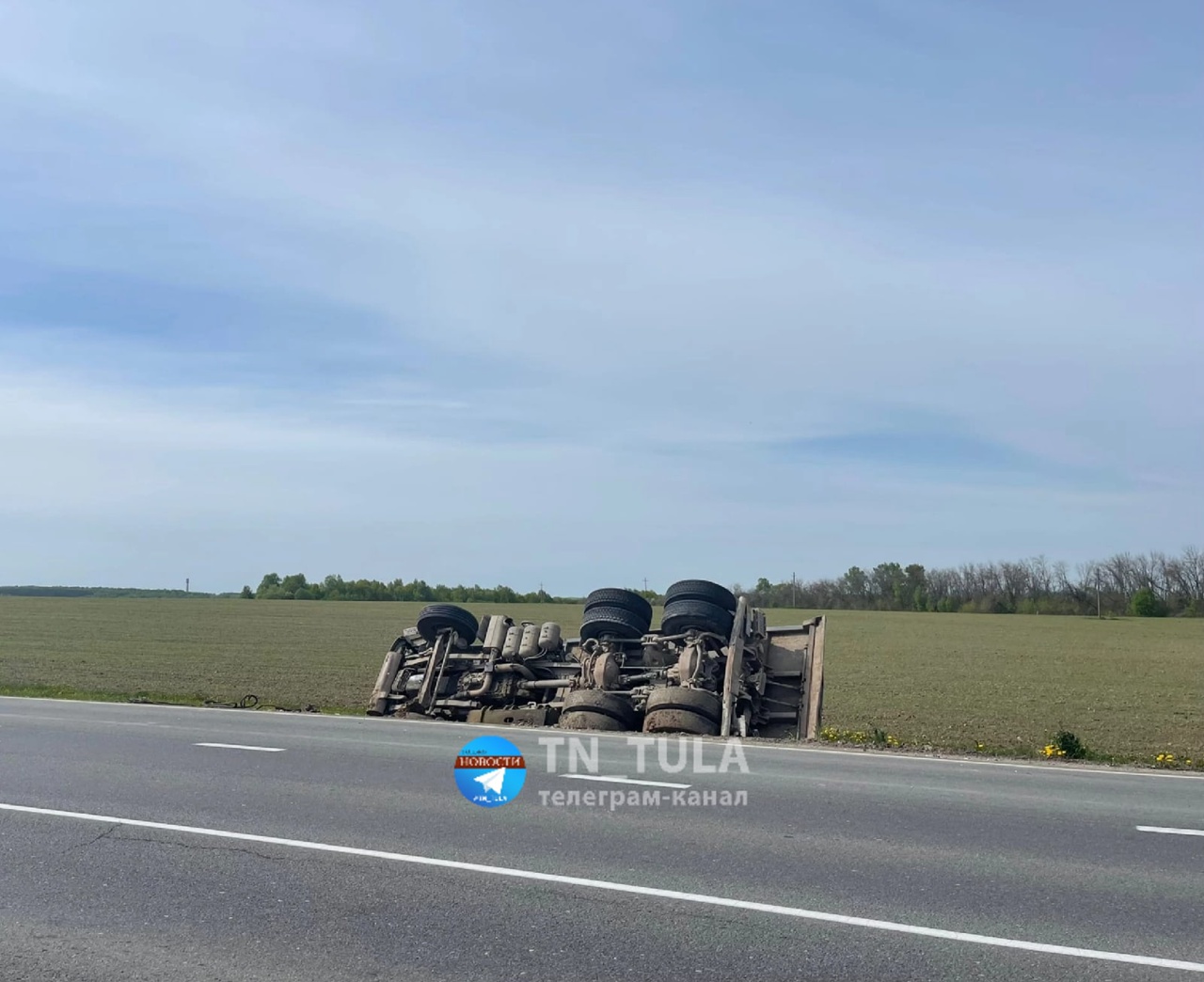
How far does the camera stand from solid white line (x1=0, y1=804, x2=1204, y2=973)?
587 centimetres

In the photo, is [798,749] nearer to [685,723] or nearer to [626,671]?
[685,723]

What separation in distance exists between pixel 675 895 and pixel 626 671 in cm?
976

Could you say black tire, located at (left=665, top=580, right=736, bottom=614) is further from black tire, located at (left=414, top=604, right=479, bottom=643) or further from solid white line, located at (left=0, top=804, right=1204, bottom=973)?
solid white line, located at (left=0, top=804, right=1204, bottom=973)

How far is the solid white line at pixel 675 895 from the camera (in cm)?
587

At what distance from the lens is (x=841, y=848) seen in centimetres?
813

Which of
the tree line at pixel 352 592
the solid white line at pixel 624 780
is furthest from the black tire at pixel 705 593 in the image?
the tree line at pixel 352 592

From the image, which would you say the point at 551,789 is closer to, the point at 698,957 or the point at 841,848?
the point at 841,848

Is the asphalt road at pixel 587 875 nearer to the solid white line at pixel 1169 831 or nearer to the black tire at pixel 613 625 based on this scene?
the solid white line at pixel 1169 831

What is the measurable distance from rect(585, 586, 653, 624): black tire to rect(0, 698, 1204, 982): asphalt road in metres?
5.60

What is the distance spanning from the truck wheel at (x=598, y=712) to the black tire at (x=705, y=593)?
194cm

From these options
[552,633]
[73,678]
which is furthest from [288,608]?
[552,633]

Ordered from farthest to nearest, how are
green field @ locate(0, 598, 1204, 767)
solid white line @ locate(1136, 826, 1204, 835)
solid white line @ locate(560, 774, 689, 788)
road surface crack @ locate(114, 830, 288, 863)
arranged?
green field @ locate(0, 598, 1204, 767) → solid white line @ locate(560, 774, 689, 788) → solid white line @ locate(1136, 826, 1204, 835) → road surface crack @ locate(114, 830, 288, 863)

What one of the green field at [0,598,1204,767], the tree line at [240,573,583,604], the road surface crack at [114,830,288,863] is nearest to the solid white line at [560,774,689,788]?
the road surface crack at [114,830,288,863]

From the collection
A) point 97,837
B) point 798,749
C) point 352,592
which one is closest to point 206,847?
point 97,837
